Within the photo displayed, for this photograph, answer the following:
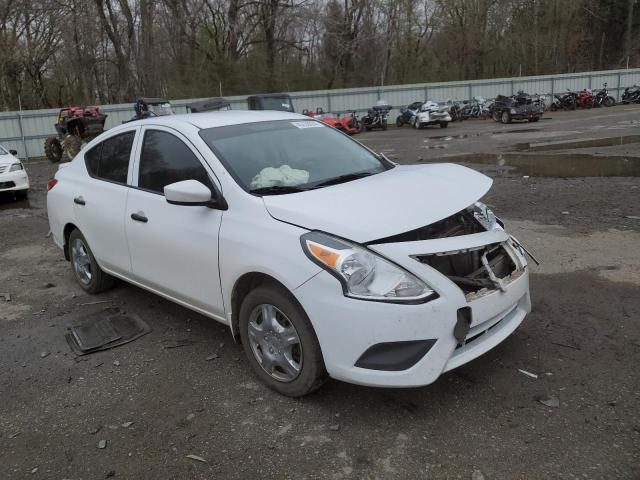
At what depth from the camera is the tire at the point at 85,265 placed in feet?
17.6

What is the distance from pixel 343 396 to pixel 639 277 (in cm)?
321

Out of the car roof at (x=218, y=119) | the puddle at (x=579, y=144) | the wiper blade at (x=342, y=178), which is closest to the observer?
the wiper blade at (x=342, y=178)

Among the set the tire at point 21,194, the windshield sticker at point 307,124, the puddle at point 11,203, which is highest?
the windshield sticker at point 307,124

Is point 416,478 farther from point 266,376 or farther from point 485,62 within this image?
point 485,62

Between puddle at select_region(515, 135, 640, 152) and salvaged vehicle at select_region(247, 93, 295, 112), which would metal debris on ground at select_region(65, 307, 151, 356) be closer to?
puddle at select_region(515, 135, 640, 152)

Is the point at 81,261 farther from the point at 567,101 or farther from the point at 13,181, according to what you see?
the point at 567,101

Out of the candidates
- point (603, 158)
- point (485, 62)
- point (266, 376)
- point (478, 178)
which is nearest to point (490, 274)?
point (478, 178)

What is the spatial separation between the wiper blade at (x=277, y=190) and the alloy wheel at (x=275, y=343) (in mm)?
725

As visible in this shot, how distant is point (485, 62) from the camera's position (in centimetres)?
4847

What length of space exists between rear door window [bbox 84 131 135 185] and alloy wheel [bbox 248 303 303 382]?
1.96 meters

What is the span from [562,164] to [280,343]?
10677 mm

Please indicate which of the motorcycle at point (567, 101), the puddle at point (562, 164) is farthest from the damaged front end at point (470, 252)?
the motorcycle at point (567, 101)

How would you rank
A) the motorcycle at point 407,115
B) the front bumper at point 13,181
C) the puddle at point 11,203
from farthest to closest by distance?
1. the motorcycle at point 407,115
2. the front bumper at point 13,181
3. the puddle at point 11,203

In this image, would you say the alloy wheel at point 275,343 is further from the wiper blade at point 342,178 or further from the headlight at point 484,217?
the headlight at point 484,217
